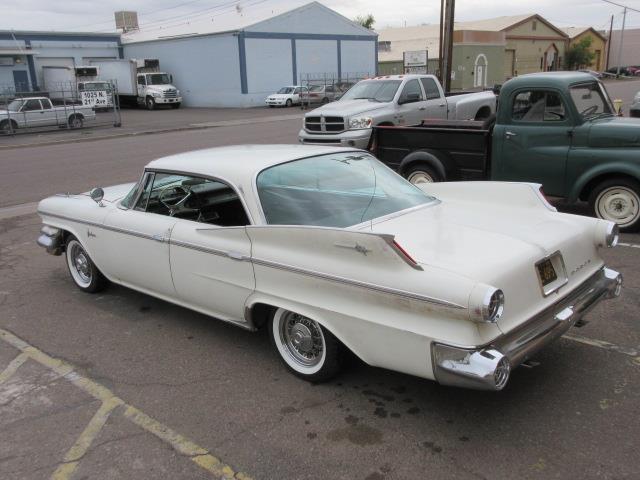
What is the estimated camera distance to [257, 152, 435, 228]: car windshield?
3979mm

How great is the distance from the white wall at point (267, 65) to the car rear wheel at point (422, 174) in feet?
112

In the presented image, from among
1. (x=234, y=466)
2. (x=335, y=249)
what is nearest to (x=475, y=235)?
(x=335, y=249)

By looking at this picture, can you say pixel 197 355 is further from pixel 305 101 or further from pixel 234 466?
pixel 305 101

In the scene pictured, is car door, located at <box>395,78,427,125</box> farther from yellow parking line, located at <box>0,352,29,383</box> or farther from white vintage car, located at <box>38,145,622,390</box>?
yellow parking line, located at <box>0,352,29,383</box>

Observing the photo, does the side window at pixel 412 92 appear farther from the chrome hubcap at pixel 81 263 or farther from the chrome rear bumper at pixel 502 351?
the chrome rear bumper at pixel 502 351

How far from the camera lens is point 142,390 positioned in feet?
12.7

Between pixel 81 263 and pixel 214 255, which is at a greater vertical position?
pixel 214 255

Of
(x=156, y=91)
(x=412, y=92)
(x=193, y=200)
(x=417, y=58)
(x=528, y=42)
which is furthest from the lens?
(x=528, y=42)

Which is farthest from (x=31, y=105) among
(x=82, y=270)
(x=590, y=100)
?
(x=590, y=100)

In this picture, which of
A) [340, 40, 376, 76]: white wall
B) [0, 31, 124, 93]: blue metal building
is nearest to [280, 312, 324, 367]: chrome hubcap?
[0, 31, 124, 93]: blue metal building

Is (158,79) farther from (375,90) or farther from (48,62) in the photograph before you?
(375,90)

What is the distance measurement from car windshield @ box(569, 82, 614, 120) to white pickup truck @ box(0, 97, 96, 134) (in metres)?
23.8

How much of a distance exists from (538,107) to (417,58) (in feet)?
81.0

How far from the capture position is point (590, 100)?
758 centimetres
